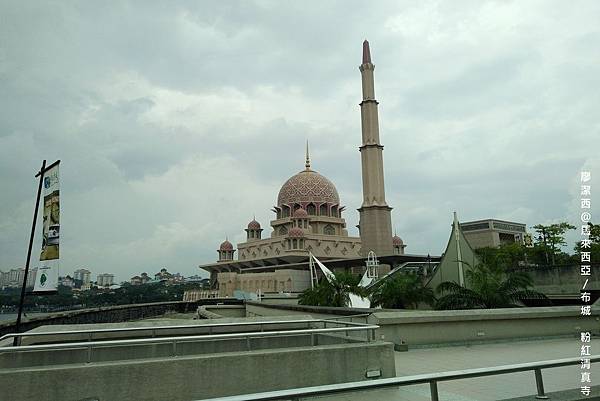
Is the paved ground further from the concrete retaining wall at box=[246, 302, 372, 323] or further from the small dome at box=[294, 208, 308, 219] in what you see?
the small dome at box=[294, 208, 308, 219]

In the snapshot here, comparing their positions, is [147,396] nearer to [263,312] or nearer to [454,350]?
[454,350]

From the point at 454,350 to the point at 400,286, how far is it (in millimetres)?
11341

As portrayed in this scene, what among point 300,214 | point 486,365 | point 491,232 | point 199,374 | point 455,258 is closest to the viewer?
point 199,374

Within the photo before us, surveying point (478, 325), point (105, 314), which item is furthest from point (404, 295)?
point (105, 314)

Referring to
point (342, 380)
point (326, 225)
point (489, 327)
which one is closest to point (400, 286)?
point (489, 327)

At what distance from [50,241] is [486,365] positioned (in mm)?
10550

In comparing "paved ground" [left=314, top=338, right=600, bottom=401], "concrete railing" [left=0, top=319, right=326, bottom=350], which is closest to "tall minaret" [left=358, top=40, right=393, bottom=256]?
"paved ground" [left=314, top=338, right=600, bottom=401]

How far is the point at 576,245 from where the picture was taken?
4128 centimetres

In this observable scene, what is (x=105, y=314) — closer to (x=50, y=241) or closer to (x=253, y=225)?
(x=50, y=241)

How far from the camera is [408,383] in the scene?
4.15 m

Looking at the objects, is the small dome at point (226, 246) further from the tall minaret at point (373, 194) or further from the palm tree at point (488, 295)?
the palm tree at point (488, 295)

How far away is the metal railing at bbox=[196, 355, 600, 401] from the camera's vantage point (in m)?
3.78

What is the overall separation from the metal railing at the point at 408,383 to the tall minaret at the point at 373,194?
45.0 metres

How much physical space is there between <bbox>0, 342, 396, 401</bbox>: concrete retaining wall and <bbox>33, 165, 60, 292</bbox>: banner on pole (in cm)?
745
